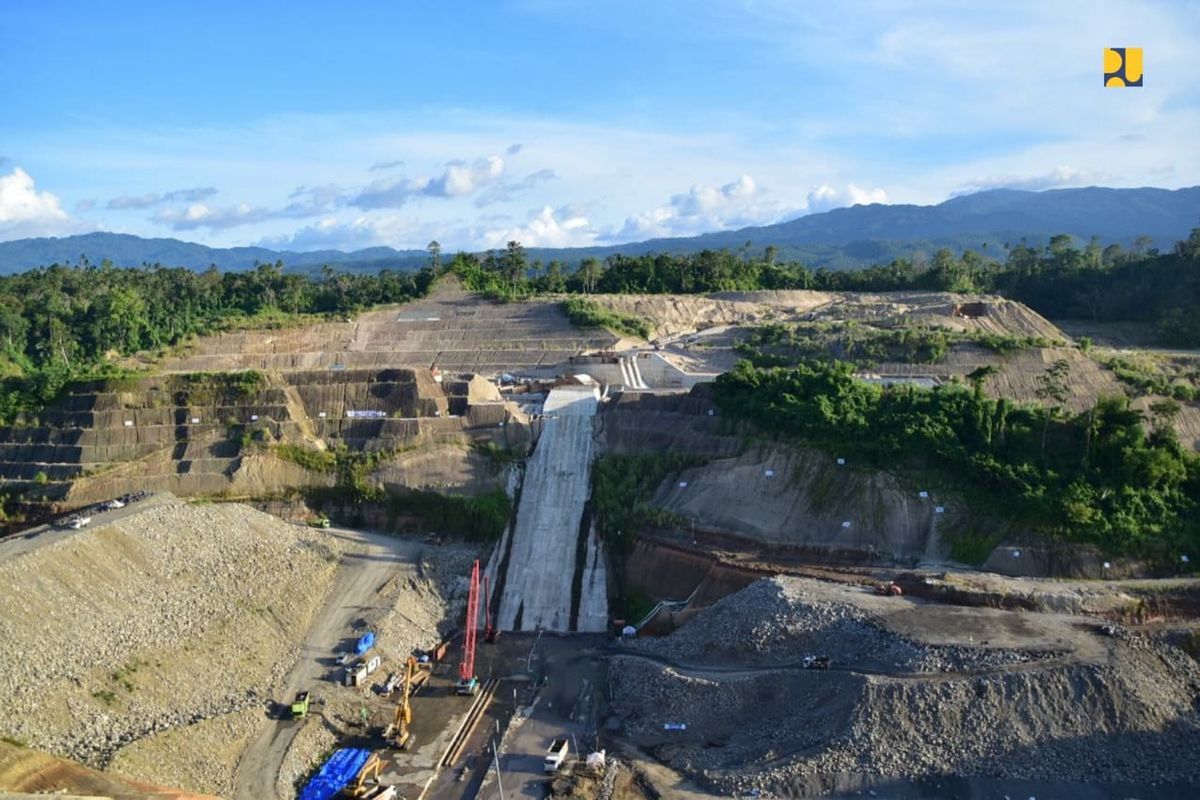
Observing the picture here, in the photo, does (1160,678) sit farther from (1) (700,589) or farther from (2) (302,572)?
(2) (302,572)

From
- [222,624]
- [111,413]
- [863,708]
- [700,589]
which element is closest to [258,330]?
[111,413]

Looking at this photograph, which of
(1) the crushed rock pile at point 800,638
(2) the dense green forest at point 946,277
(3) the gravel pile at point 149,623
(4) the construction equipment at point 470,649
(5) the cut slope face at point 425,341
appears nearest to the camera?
(3) the gravel pile at point 149,623

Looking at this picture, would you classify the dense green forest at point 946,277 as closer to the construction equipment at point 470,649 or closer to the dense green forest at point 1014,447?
the dense green forest at point 1014,447

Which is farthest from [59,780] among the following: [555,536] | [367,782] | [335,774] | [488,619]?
[555,536]

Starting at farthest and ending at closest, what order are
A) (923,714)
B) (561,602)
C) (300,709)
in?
(561,602) → (300,709) → (923,714)

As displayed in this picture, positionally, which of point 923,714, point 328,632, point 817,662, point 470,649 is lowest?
point 470,649

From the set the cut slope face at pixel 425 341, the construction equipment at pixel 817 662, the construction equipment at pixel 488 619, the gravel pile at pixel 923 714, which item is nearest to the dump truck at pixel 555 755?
the gravel pile at pixel 923 714

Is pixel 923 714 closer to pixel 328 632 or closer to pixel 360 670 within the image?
pixel 360 670
